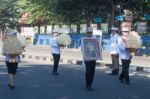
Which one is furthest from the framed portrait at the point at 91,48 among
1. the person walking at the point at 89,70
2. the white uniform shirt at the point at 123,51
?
the white uniform shirt at the point at 123,51

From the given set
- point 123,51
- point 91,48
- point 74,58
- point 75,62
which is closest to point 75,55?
point 74,58

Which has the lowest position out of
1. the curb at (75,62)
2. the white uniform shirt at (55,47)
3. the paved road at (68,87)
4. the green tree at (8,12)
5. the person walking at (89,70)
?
the curb at (75,62)

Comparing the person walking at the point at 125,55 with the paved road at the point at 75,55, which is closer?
the person walking at the point at 125,55

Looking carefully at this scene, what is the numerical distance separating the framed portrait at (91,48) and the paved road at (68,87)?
3.42 ft

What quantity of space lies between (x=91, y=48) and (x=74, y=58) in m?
15.4

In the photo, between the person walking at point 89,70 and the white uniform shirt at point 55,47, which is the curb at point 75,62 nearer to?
the white uniform shirt at point 55,47

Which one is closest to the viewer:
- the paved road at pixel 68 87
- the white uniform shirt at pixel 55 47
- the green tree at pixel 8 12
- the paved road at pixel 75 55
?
the paved road at pixel 68 87

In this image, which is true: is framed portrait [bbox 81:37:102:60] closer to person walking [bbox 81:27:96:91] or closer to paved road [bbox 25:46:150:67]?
person walking [bbox 81:27:96:91]

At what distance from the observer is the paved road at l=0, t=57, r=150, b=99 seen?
13472mm

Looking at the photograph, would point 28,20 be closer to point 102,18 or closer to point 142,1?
point 102,18

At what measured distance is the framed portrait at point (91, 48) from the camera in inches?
580

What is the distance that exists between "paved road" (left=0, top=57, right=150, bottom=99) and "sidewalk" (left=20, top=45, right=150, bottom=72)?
14.9ft

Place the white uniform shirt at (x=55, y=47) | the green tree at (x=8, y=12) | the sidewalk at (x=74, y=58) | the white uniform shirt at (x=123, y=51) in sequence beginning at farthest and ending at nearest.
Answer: the green tree at (x=8, y=12) → the sidewalk at (x=74, y=58) → the white uniform shirt at (x=55, y=47) → the white uniform shirt at (x=123, y=51)

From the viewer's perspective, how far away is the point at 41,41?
50.9 meters
